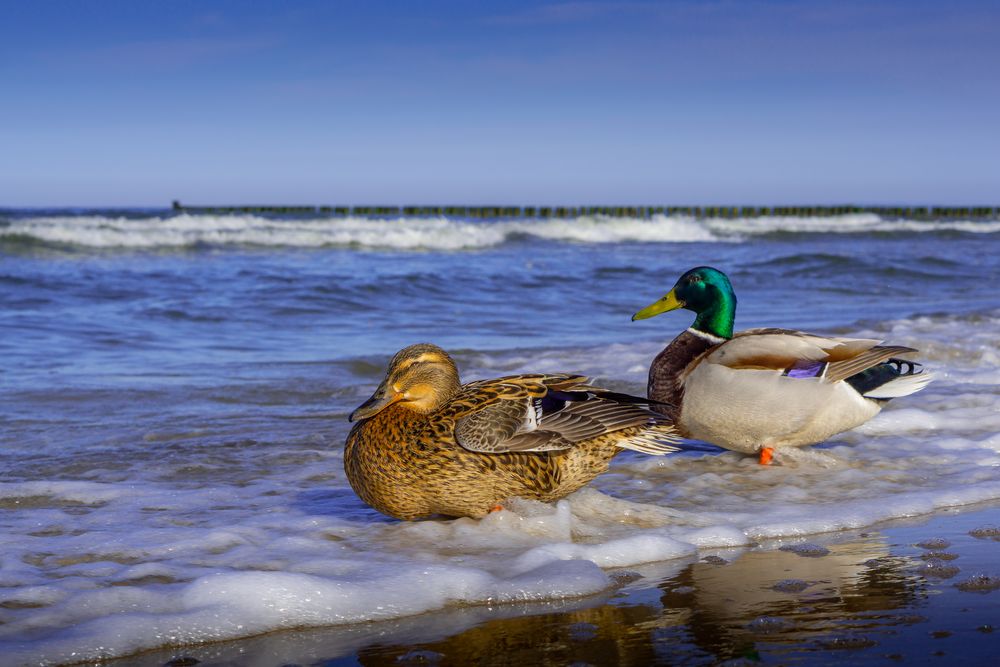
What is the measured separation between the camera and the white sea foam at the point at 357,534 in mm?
3469

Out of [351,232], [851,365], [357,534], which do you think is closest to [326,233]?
[351,232]

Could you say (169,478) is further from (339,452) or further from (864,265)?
(864,265)

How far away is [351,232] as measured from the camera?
3594 cm

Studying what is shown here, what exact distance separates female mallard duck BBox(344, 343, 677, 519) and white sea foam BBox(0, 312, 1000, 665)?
0.14m

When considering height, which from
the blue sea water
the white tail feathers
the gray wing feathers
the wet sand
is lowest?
the blue sea water

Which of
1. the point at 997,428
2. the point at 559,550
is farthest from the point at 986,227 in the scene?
the point at 559,550

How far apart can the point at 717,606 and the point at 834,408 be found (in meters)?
2.38

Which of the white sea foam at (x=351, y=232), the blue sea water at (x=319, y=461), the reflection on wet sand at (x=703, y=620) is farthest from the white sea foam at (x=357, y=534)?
the white sea foam at (x=351, y=232)

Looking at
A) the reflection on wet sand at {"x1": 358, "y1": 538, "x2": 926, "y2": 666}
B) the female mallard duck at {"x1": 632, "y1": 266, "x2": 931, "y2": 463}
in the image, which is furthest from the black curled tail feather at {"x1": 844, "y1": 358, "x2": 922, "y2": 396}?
the reflection on wet sand at {"x1": 358, "y1": 538, "x2": 926, "y2": 666}

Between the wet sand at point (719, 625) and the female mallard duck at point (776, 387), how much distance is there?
5.10ft

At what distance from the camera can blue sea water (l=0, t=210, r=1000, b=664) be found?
11.9ft

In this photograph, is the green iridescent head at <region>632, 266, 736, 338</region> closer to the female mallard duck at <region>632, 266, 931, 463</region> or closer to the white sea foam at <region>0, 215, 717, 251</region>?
the female mallard duck at <region>632, 266, 931, 463</region>

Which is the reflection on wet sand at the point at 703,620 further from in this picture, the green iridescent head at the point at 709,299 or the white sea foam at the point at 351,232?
the white sea foam at the point at 351,232

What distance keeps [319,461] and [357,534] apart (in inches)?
62.0
